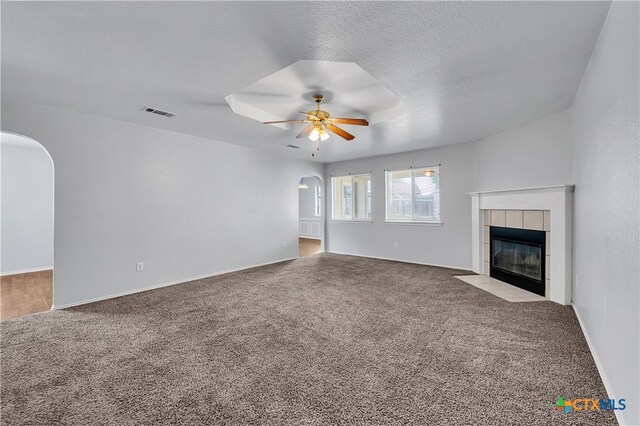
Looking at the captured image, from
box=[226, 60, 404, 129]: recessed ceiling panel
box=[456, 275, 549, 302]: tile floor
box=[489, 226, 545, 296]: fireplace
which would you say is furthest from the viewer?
box=[489, 226, 545, 296]: fireplace

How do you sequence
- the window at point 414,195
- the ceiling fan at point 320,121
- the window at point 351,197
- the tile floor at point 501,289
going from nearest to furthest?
the ceiling fan at point 320,121
the tile floor at point 501,289
the window at point 414,195
the window at point 351,197

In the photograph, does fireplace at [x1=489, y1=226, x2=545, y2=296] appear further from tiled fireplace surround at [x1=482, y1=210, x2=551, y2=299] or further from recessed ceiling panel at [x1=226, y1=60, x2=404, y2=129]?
recessed ceiling panel at [x1=226, y1=60, x2=404, y2=129]

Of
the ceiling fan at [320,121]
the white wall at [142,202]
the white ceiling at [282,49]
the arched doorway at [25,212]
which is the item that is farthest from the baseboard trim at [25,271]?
the ceiling fan at [320,121]

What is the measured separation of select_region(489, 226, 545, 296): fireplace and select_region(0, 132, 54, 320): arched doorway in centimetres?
796

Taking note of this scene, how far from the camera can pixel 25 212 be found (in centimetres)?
580

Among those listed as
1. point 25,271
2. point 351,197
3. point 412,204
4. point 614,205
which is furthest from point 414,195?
point 25,271

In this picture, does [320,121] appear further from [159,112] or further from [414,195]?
[414,195]

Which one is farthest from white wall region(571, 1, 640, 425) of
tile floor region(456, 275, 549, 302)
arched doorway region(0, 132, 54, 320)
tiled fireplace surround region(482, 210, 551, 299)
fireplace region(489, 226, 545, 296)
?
arched doorway region(0, 132, 54, 320)

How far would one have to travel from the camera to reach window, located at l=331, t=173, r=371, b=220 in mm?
7520

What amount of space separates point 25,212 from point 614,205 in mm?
8897

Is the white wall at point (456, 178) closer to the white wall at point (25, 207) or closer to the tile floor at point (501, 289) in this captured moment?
the tile floor at point (501, 289)

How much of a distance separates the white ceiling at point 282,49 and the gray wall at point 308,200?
24.2 feet

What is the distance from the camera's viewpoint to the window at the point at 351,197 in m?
7.52

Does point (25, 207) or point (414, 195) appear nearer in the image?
point (25, 207)
